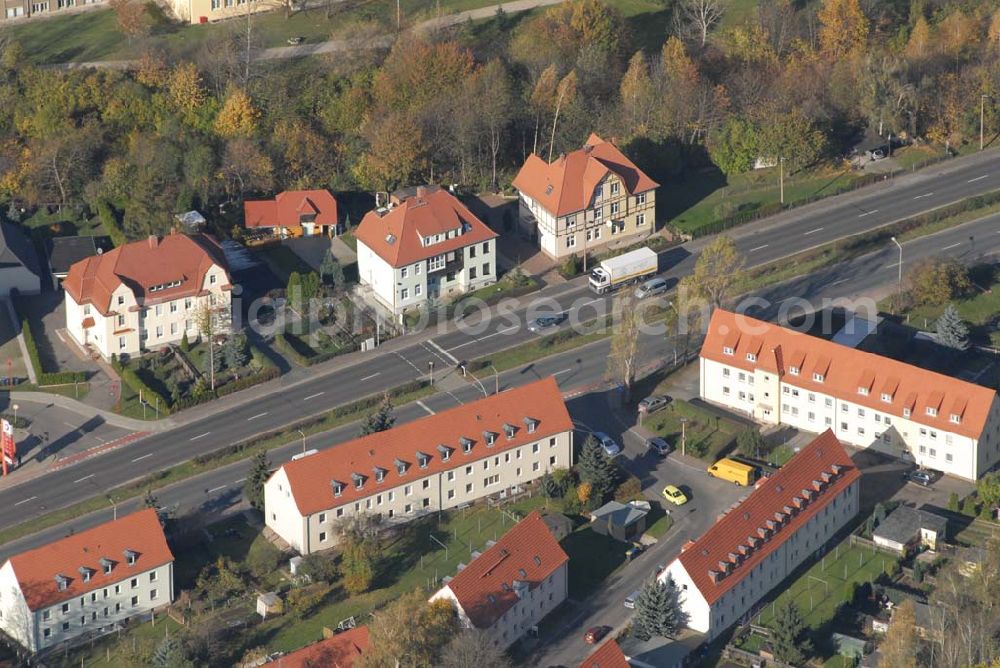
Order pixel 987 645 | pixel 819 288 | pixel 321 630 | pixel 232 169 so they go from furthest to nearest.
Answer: pixel 232 169 < pixel 819 288 < pixel 321 630 < pixel 987 645

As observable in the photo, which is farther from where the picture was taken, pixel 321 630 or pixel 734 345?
pixel 734 345

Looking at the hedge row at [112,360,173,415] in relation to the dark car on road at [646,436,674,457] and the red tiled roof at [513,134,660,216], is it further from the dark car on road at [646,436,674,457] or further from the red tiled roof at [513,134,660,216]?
the red tiled roof at [513,134,660,216]

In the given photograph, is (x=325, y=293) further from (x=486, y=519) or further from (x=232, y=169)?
(x=486, y=519)

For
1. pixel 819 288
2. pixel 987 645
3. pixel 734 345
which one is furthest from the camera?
pixel 819 288

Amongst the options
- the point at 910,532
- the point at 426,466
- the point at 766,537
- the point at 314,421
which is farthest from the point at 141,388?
the point at 910,532

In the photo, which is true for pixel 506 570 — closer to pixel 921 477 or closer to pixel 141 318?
pixel 921 477

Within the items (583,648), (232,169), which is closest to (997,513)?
(583,648)
